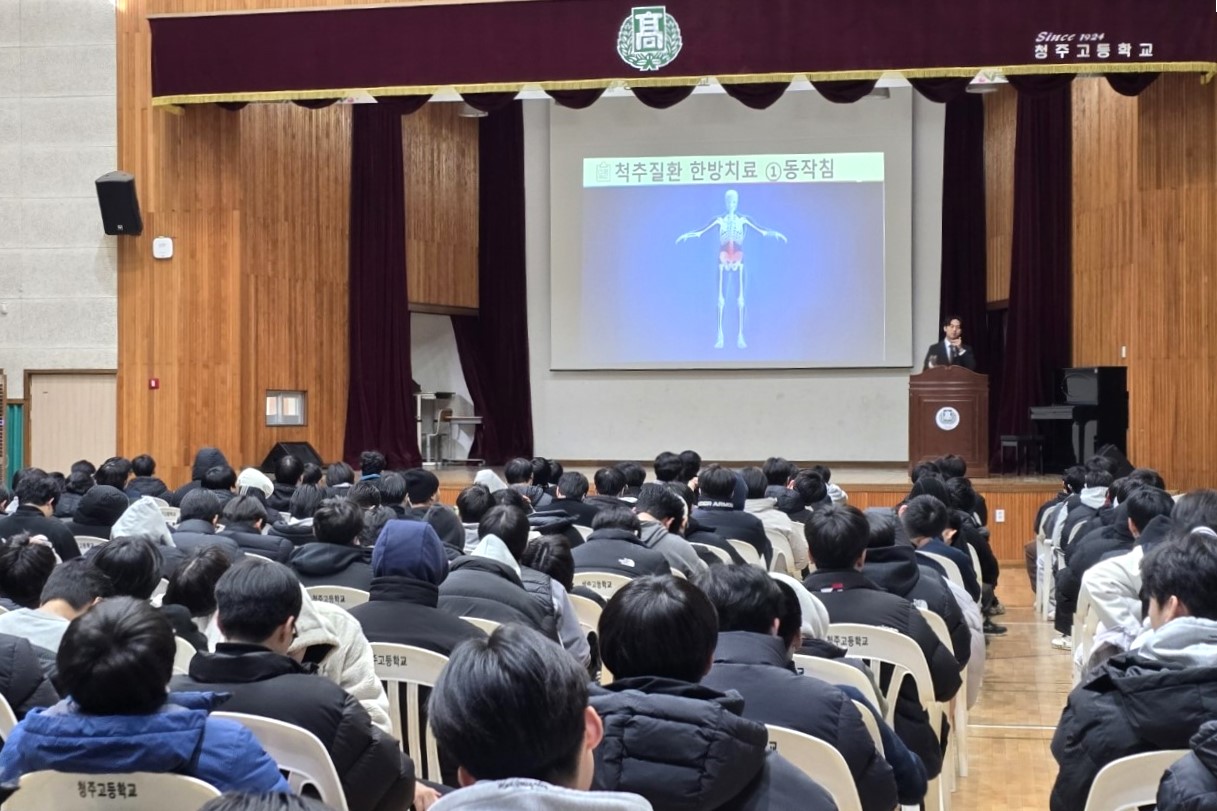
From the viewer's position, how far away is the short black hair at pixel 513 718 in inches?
57.2

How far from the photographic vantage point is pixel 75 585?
10.4ft

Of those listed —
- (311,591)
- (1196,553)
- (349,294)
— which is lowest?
(311,591)

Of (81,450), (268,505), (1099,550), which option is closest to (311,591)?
(1099,550)

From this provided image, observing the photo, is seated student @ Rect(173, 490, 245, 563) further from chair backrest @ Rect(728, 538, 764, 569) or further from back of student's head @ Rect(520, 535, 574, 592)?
chair backrest @ Rect(728, 538, 764, 569)

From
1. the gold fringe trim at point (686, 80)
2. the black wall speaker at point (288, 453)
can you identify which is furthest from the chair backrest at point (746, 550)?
the black wall speaker at point (288, 453)

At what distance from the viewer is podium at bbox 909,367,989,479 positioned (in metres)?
11.4

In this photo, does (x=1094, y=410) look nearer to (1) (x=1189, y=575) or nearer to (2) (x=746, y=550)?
(2) (x=746, y=550)

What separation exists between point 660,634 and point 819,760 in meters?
0.48

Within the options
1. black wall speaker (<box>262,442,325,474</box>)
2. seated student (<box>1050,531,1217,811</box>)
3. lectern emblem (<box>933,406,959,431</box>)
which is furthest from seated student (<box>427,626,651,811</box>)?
black wall speaker (<box>262,442,325,474</box>)

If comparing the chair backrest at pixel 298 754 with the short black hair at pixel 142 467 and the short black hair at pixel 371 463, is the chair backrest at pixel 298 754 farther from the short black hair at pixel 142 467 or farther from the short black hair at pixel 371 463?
the short black hair at pixel 142 467

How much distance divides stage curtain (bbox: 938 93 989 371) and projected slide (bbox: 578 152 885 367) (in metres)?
0.77

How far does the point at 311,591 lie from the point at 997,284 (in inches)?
442

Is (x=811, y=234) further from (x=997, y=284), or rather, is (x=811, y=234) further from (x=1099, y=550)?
(x=1099, y=550)

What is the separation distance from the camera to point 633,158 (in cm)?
1455
